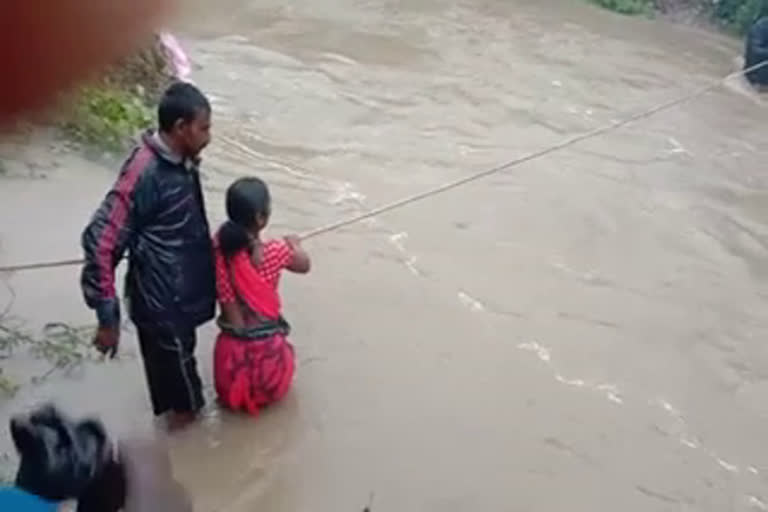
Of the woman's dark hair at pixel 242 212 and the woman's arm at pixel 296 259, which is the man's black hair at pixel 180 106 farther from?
the woman's arm at pixel 296 259

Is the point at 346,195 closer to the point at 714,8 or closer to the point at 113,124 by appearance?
the point at 113,124

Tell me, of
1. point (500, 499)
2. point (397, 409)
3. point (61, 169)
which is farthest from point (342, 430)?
point (61, 169)

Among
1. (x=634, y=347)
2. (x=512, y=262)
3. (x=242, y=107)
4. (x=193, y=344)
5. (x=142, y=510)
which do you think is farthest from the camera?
(x=242, y=107)

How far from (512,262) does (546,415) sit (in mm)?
1495

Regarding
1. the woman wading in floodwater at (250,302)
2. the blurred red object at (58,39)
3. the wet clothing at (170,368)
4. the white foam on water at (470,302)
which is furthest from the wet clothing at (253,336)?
the blurred red object at (58,39)

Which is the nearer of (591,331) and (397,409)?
(397,409)

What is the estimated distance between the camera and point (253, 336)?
3809 mm

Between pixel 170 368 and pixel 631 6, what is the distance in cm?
896

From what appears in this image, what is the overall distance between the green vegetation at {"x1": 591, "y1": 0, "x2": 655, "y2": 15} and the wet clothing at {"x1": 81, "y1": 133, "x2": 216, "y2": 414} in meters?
8.83

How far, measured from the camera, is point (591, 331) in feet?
17.0

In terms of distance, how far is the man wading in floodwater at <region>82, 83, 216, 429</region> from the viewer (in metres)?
3.33

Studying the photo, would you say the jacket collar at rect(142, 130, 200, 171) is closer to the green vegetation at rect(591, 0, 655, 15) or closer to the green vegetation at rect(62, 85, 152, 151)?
the green vegetation at rect(62, 85, 152, 151)

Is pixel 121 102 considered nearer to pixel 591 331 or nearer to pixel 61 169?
pixel 61 169

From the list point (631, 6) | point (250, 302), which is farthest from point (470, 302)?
point (631, 6)
